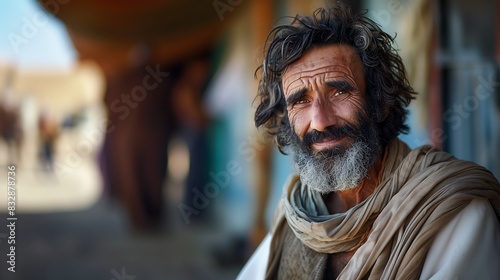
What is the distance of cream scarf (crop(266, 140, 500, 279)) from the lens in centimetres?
187

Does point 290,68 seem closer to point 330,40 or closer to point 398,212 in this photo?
point 330,40

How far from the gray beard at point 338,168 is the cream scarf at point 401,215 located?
0.08 m

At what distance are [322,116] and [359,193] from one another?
13.2 inches

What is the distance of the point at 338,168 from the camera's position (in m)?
2.16

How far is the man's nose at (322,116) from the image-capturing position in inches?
82.6

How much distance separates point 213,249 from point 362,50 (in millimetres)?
5803

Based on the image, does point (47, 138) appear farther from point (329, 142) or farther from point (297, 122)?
point (329, 142)

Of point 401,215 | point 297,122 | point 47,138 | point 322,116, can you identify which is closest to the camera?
point 401,215

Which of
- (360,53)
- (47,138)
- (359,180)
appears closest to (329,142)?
(359,180)

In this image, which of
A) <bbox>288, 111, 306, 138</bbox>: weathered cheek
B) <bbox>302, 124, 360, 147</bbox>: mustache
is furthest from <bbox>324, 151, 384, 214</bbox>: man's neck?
<bbox>288, 111, 306, 138</bbox>: weathered cheek

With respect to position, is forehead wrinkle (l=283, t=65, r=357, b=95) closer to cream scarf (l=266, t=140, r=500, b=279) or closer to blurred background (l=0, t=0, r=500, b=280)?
cream scarf (l=266, t=140, r=500, b=279)

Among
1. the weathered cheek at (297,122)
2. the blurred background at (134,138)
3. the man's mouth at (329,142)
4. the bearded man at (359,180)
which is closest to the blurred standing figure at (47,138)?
the blurred background at (134,138)

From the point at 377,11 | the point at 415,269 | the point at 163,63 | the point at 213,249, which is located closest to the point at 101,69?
the point at 163,63

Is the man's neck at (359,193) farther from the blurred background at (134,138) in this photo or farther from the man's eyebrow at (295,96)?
Answer: the blurred background at (134,138)
